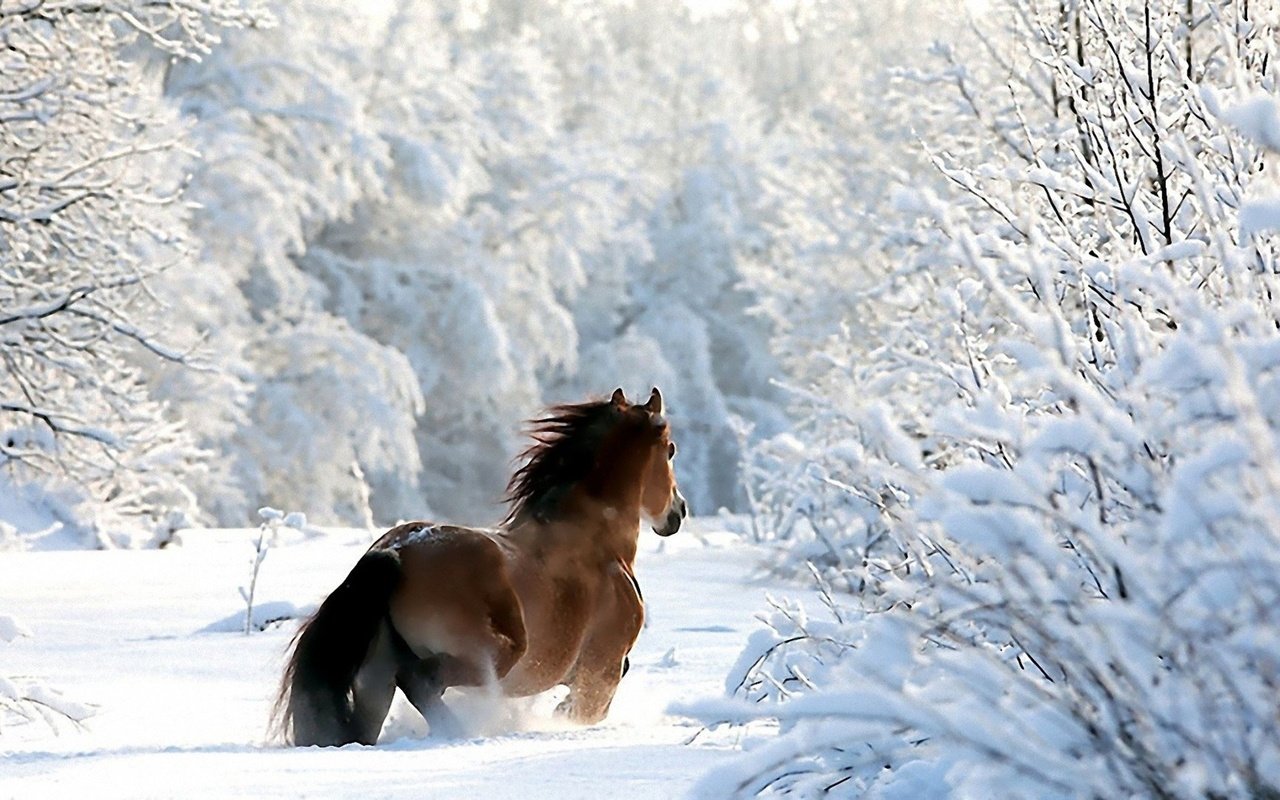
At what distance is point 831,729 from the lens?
2121 millimetres

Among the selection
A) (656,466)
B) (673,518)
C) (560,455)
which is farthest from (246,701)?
(673,518)

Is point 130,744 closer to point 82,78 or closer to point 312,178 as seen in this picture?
point 82,78

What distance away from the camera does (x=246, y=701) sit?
19.1 ft

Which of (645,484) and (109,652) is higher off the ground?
(645,484)

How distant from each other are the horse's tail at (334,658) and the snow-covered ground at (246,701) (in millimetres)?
130

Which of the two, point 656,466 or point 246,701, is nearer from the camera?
point 246,701

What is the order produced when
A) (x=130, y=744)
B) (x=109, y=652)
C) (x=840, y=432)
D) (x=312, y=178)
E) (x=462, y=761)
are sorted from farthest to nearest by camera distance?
1. (x=312, y=178)
2. (x=840, y=432)
3. (x=109, y=652)
4. (x=130, y=744)
5. (x=462, y=761)

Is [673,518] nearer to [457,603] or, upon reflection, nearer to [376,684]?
[457,603]

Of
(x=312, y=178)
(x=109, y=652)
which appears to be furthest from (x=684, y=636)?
(x=312, y=178)

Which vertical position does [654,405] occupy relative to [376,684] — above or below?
above

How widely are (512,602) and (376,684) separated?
49 centimetres

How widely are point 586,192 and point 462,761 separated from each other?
99.4ft

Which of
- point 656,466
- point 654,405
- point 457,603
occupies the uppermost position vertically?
point 654,405

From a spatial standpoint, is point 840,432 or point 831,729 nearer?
point 831,729
